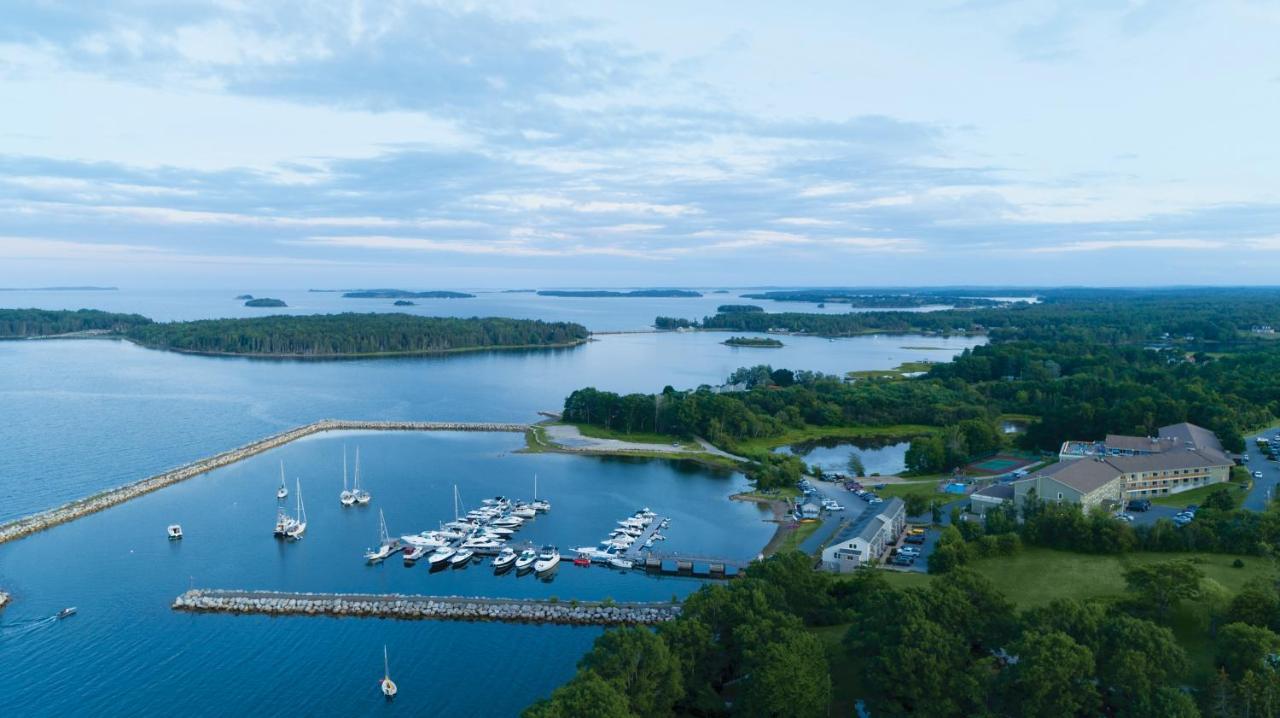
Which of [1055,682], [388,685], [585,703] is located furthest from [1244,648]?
[388,685]

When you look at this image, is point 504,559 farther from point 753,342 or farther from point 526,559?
point 753,342

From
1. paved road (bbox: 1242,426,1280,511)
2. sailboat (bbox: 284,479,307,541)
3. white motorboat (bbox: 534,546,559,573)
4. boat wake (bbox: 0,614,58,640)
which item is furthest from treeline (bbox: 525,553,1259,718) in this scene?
sailboat (bbox: 284,479,307,541)

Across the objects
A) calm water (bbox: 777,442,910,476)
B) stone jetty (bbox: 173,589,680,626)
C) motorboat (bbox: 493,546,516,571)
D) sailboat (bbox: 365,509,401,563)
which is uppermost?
calm water (bbox: 777,442,910,476)

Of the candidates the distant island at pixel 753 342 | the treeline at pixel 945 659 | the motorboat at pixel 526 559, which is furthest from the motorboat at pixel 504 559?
the distant island at pixel 753 342

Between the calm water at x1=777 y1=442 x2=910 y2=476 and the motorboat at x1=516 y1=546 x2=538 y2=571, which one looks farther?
the calm water at x1=777 y1=442 x2=910 y2=476

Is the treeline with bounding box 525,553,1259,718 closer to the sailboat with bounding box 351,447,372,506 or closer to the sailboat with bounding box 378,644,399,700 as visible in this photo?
the sailboat with bounding box 378,644,399,700

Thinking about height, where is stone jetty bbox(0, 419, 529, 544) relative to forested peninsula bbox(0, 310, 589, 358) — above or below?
below

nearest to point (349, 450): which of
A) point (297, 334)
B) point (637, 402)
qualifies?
point (637, 402)
